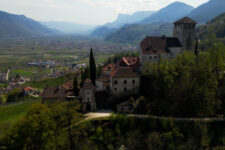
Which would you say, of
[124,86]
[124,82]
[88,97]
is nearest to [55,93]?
[88,97]

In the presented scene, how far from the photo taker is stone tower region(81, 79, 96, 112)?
48938 millimetres

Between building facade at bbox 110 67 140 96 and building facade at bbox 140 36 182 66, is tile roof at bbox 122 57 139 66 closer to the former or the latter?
building facade at bbox 140 36 182 66

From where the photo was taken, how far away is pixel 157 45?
193 ft

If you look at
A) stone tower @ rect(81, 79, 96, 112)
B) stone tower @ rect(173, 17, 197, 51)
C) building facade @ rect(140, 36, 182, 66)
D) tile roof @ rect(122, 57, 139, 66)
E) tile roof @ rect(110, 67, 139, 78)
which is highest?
stone tower @ rect(173, 17, 197, 51)

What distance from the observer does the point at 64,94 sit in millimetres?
51344

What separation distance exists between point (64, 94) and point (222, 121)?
41.8 m

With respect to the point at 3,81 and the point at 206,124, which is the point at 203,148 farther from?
the point at 3,81

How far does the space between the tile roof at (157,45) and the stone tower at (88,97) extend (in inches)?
852

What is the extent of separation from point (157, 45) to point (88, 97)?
94.4ft

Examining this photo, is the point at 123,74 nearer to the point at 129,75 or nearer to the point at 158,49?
the point at 129,75

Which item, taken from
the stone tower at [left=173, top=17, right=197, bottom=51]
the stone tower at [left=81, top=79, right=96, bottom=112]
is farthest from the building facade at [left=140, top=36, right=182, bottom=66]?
the stone tower at [left=81, top=79, right=96, bottom=112]

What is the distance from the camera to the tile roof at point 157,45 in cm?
5748

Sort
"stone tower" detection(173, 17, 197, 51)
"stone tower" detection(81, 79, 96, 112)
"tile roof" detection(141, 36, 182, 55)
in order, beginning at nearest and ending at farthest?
"stone tower" detection(81, 79, 96, 112) < "tile roof" detection(141, 36, 182, 55) < "stone tower" detection(173, 17, 197, 51)

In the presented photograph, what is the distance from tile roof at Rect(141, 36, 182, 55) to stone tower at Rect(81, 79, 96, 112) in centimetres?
2165
